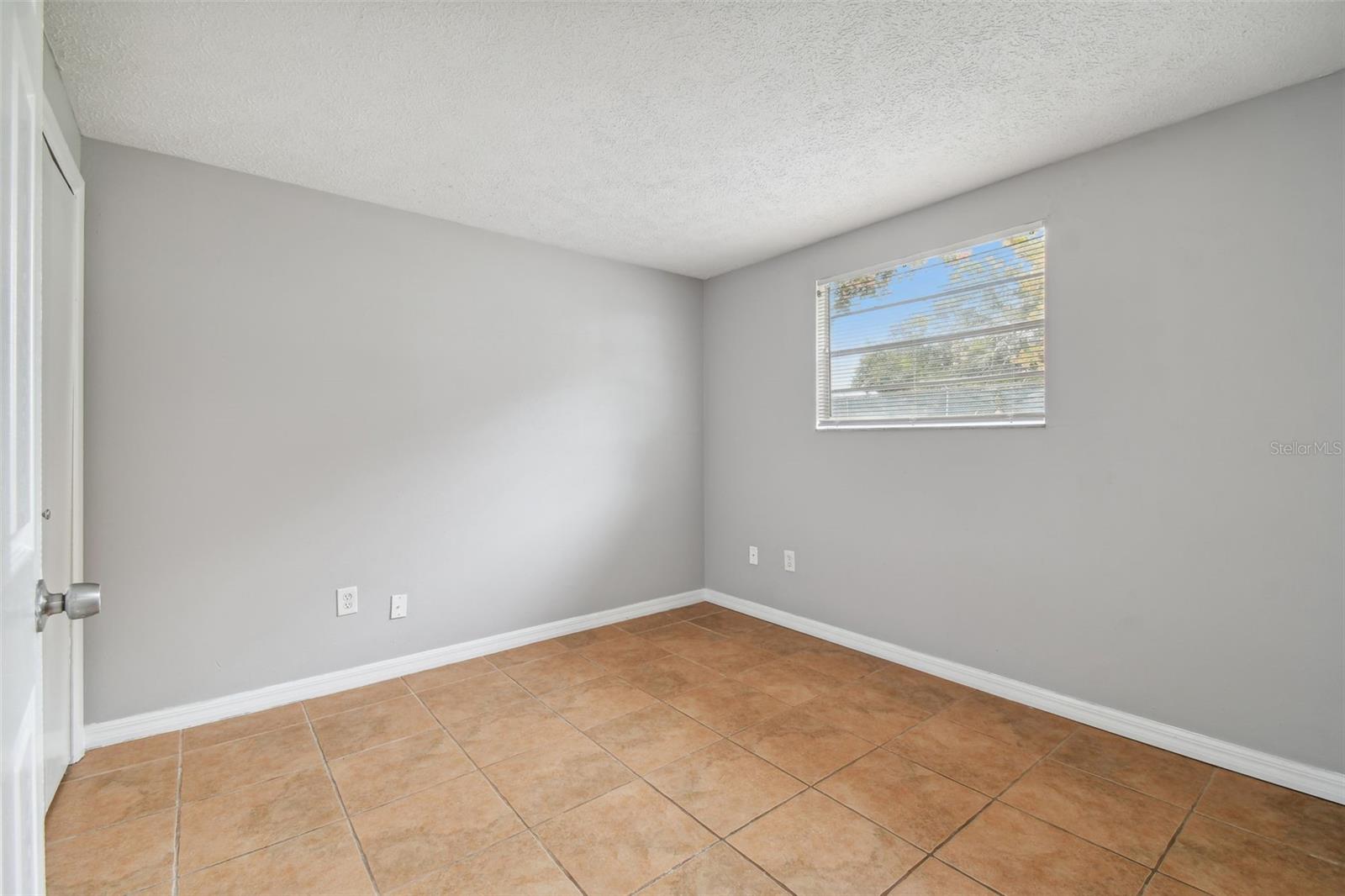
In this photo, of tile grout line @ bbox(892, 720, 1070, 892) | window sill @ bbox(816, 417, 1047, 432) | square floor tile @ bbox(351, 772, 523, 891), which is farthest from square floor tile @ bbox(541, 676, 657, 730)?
Answer: window sill @ bbox(816, 417, 1047, 432)

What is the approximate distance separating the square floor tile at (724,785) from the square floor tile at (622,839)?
0.05 meters

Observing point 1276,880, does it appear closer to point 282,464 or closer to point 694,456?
point 694,456

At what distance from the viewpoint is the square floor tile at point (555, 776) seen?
78.6 inches

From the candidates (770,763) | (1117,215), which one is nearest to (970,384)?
(1117,215)

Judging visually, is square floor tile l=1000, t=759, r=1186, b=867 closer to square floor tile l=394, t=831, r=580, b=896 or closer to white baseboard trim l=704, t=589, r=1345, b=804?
white baseboard trim l=704, t=589, r=1345, b=804

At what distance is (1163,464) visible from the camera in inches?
91.6

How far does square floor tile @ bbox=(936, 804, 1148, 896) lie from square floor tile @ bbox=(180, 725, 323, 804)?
2189 mm

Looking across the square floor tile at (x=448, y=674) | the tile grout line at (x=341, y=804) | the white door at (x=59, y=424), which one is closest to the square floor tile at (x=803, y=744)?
the tile grout line at (x=341, y=804)

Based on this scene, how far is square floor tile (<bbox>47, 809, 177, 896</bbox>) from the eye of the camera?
1639mm

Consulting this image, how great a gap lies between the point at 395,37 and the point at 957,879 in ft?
9.34

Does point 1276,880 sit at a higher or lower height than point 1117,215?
lower

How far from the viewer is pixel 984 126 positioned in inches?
90.3

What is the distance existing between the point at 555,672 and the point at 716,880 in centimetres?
161

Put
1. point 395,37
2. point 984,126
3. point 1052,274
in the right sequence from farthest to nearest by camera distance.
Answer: point 1052,274 → point 984,126 → point 395,37
